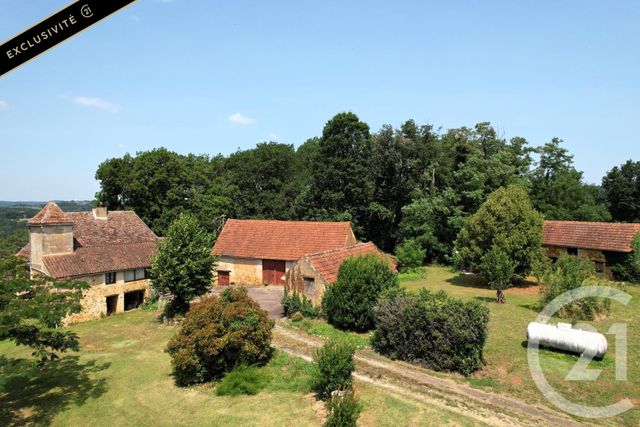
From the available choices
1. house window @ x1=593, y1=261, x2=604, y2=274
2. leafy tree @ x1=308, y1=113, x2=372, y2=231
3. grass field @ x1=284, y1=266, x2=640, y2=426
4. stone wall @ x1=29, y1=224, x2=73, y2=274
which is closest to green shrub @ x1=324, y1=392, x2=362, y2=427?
grass field @ x1=284, y1=266, x2=640, y2=426

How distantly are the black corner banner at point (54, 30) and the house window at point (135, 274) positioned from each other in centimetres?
3154

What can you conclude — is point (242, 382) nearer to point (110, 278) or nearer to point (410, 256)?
point (110, 278)

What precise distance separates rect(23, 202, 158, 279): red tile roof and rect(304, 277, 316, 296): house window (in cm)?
1376

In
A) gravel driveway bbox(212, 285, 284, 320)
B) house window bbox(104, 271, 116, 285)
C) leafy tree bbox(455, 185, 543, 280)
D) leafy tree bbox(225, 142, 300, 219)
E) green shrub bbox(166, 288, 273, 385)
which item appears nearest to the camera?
green shrub bbox(166, 288, 273, 385)

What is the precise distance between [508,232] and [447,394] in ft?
61.4

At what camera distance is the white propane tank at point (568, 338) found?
15375mm

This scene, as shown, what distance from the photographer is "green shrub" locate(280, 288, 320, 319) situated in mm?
22906

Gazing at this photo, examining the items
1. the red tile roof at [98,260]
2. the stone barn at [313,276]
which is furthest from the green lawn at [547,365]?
the red tile roof at [98,260]

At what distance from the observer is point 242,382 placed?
50.5 feet

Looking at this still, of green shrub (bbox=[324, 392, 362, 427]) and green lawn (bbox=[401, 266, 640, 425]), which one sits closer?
green shrub (bbox=[324, 392, 362, 427])

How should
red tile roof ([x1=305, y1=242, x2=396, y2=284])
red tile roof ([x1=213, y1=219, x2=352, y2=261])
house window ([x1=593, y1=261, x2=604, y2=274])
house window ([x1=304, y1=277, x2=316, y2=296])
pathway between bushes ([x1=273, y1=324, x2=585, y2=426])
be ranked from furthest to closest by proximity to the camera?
red tile roof ([x1=213, y1=219, x2=352, y2=261]) < house window ([x1=593, y1=261, x2=604, y2=274]) < house window ([x1=304, y1=277, x2=316, y2=296]) < red tile roof ([x1=305, y1=242, x2=396, y2=284]) < pathway between bushes ([x1=273, y1=324, x2=585, y2=426])

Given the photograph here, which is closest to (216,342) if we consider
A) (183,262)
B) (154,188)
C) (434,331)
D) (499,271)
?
(434,331)

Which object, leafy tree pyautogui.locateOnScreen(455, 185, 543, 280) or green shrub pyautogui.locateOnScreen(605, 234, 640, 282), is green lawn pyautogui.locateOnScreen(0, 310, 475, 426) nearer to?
leafy tree pyautogui.locateOnScreen(455, 185, 543, 280)

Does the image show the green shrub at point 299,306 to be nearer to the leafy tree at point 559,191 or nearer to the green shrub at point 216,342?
the green shrub at point 216,342
